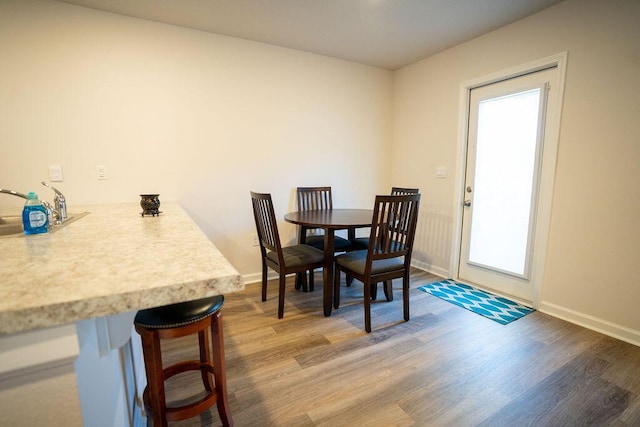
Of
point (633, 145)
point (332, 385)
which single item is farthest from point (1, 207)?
point (633, 145)

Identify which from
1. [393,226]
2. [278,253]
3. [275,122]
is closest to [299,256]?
[278,253]

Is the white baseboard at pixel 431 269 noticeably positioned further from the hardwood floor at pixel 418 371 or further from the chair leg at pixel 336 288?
the chair leg at pixel 336 288

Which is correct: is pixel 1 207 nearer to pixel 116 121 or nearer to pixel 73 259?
pixel 116 121

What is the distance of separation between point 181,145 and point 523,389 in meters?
2.99

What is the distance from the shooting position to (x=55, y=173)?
218 centimetres

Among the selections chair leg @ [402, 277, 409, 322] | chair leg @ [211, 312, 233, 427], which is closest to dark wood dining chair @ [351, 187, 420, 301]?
chair leg @ [402, 277, 409, 322]

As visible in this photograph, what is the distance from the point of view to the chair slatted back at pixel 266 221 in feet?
6.91

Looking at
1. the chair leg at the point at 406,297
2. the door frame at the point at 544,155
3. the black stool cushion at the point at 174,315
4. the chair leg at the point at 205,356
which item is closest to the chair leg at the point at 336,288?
the chair leg at the point at 406,297

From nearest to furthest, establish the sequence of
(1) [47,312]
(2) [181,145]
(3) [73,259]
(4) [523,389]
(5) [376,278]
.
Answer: (1) [47,312] → (3) [73,259] → (4) [523,389] → (5) [376,278] → (2) [181,145]

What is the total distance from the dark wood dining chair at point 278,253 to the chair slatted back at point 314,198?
688mm

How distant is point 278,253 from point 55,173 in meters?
1.82

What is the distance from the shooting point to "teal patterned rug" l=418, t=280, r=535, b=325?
2.28m

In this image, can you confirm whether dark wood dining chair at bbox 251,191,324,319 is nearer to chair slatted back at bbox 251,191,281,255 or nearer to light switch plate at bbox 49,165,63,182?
chair slatted back at bbox 251,191,281,255

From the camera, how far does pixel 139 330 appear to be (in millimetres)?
1000
